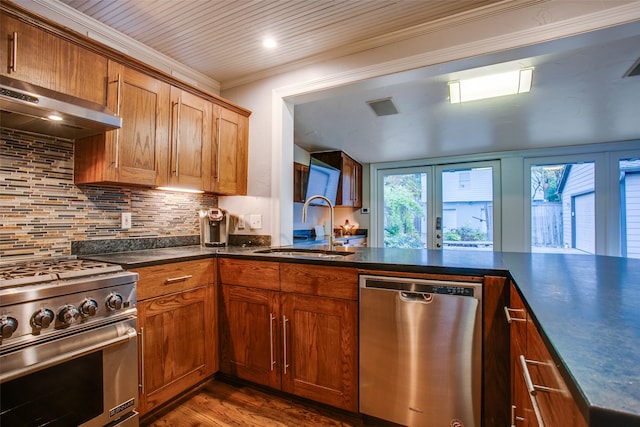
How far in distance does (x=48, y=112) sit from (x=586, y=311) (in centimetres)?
213

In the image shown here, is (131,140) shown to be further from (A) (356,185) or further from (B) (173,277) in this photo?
(A) (356,185)

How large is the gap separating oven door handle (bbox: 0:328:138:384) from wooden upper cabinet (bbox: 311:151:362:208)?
3.65 meters

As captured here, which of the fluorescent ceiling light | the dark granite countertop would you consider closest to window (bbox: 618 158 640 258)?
the fluorescent ceiling light

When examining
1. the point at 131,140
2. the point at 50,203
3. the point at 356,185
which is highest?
the point at 356,185

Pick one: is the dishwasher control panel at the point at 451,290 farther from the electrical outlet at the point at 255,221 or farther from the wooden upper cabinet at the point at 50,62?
the wooden upper cabinet at the point at 50,62

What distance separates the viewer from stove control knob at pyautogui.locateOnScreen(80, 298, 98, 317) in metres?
1.25

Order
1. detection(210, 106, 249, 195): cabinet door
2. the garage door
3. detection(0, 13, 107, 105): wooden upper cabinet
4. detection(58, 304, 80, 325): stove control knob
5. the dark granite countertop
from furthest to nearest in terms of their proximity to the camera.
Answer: the garage door < detection(210, 106, 249, 195): cabinet door < detection(0, 13, 107, 105): wooden upper cabinet < detection(58, 304, 80, 325): stove control knob < the dark granite countertop

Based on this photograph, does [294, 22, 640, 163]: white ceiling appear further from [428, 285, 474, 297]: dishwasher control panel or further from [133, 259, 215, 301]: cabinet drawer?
[133, 259, 215, 301]: cabinet drawer

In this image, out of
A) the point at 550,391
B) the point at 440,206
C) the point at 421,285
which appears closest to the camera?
the point at 550,391

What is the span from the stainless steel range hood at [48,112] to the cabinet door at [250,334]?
1.21 metres

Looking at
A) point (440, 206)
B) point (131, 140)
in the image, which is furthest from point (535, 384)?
point (440, 206)

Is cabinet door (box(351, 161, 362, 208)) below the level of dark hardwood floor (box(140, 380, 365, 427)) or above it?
above

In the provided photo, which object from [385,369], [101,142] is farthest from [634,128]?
[101,142]

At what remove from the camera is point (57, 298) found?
119cm
